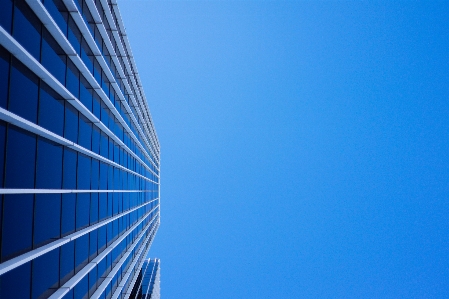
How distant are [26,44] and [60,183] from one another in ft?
20.0

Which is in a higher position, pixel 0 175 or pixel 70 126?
pixel 70 126

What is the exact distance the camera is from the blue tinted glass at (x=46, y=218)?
1278 centimetres

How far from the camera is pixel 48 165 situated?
1393 centimetres

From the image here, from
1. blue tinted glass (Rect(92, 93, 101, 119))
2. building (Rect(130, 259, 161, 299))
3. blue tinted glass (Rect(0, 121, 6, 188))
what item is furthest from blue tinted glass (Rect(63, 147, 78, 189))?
building (Rect(130, 259, 161, 299))

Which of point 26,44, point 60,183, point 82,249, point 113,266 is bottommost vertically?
point 113,266

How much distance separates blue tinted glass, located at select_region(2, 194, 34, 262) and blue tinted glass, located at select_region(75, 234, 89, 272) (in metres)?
5.59

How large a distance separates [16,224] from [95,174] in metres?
10.2

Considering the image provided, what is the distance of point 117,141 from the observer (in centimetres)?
2684

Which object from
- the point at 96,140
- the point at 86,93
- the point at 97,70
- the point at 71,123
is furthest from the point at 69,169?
the point at 97,70

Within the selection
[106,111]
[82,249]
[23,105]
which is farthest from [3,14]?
[106,111]

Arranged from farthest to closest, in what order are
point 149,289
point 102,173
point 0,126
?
point 149,289
point 102,173
point 0,126

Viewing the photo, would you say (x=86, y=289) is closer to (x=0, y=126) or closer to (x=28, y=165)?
(x=28, y=165)

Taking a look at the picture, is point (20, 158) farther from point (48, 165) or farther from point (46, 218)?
point (46, 218)

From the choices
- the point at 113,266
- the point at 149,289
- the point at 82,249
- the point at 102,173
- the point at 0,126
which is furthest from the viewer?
the point at 149,289
